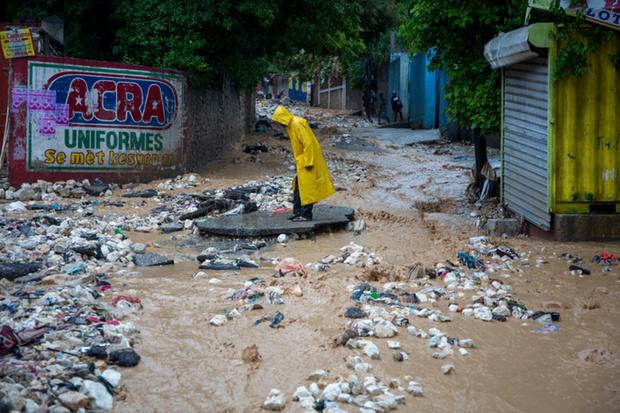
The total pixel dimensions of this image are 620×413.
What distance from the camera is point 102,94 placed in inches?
547

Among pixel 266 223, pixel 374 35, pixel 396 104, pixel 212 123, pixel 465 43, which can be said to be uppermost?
pixel 374 35

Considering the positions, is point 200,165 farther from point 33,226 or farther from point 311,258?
point 311,258

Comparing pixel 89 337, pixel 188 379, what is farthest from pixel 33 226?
pixel 188 379

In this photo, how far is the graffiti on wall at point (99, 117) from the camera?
13.4 metres

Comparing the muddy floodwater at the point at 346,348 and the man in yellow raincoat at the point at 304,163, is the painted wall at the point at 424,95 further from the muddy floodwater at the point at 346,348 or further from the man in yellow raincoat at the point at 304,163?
the muddy floodwater at the point at 346,348

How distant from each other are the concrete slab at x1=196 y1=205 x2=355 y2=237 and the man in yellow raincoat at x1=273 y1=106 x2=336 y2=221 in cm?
26

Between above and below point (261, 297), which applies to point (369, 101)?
above

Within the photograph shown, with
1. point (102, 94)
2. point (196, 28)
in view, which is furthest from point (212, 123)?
point (102, 94)

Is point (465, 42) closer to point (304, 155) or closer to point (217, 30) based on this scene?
point (304, 155)

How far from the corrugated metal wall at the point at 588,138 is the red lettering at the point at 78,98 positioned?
8272mm

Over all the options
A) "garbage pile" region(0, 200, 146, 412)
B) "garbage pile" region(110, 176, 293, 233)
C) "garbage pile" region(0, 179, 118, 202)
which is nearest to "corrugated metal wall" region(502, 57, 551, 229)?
"garbage pile" region(110, 176, 293, 233)

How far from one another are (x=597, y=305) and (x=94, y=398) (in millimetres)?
4176

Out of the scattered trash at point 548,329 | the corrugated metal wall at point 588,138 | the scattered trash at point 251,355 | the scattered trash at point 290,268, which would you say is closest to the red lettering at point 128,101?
the scattered trash at point 290,268

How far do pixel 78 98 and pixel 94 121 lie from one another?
0.47 m
